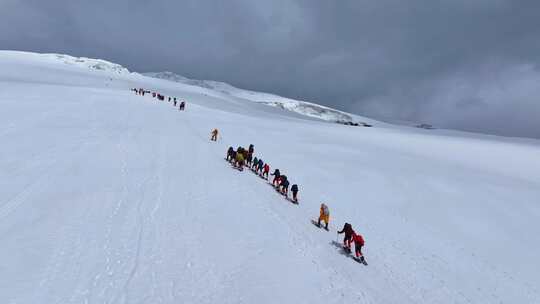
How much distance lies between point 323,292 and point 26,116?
20.9 m

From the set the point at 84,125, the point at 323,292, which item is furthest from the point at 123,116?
the point at 323,292

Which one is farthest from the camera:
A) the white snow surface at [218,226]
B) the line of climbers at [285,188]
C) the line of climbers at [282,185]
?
the line of climbers at [282,185]

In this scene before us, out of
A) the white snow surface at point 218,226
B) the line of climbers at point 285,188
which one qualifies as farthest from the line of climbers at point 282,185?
the white snow surface at point 218,226

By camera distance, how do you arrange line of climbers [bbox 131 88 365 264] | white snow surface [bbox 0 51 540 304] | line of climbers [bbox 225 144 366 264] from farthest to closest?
line of climbers [bbox 131 88 365 264], line of climbers [bbox 225 144 366 264], white snow surface [bbox 0 51 540 304]

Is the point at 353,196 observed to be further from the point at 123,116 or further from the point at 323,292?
the point at 123,116

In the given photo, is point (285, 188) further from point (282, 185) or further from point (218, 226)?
point (218, 226)

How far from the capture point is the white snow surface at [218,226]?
23.1 ft

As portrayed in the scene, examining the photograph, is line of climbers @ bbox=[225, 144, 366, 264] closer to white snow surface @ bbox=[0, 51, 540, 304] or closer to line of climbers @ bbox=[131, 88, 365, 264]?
line of climbers @ bbox=[131, 88, 365, 264]

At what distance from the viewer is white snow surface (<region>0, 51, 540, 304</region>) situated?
23.1 feet

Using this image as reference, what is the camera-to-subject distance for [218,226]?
10062 millimetres

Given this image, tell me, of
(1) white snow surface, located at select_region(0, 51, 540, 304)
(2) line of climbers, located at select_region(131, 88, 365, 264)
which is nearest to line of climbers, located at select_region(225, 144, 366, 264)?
(2) line of climbers, located at select_region(131, 88, 365, 264)

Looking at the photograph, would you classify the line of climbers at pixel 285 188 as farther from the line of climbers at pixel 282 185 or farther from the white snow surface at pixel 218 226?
the white snow surface at pixel 218 226

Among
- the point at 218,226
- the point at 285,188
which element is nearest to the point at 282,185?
the point at 285,188

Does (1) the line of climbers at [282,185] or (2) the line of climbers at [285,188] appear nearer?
(2) the line of climbers at [285,188]
